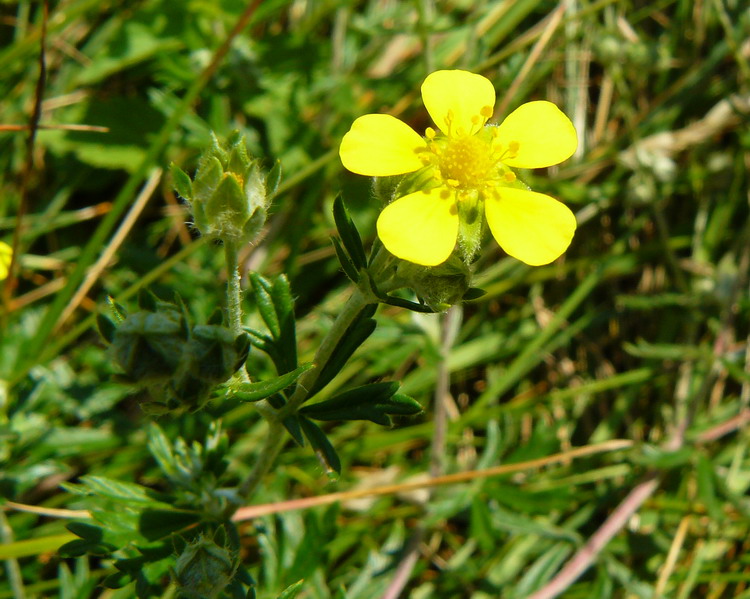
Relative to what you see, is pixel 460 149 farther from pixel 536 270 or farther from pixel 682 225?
pixel 682 225

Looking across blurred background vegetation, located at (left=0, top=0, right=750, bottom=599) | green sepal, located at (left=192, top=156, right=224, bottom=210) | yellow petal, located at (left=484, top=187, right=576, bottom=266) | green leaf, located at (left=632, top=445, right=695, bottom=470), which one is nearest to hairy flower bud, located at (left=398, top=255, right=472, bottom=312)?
yellow petal, located at (left=484, top=187, right=576, bottom=266)

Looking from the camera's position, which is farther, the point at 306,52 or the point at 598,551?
the point at 306,52

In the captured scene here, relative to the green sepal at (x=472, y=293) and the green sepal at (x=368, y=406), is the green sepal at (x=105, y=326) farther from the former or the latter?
the green sepal at (x=472, y=293)

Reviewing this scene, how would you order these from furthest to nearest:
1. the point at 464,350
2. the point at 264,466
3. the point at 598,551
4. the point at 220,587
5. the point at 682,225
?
the point at 682,225 → the point at 464,350 → the point at 598,551 → the point at 264,466 → the point at 220,587

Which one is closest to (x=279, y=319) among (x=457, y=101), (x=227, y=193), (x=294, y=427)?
(x=294, y=427)

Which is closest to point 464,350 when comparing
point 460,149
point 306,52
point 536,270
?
point 536,270

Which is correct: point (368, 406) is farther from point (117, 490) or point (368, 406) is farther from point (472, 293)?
point (117, 490)

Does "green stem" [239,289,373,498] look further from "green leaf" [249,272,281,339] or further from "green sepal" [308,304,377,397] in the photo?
"green leaf" [249,272,281,339]
